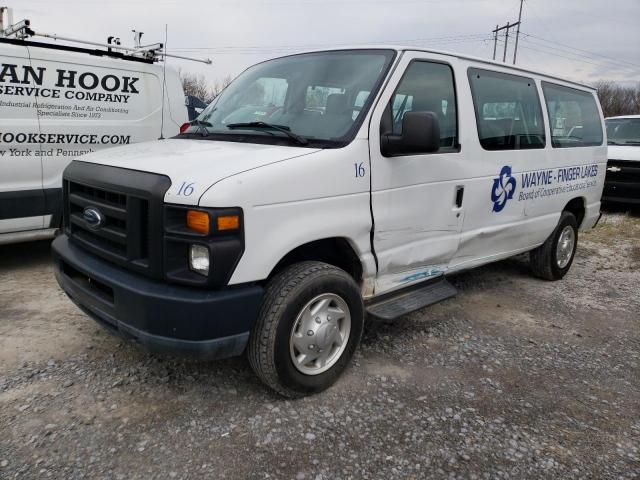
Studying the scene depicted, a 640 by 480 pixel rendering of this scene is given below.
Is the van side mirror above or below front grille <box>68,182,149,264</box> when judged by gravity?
above

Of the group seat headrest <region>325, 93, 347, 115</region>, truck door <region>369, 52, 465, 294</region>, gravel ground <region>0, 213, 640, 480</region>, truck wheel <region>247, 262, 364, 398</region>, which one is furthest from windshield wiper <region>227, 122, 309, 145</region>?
gravel ground <region>0, 213, 640, 480</region>

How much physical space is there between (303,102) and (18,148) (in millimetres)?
3190

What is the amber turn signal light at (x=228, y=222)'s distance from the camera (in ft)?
8.09

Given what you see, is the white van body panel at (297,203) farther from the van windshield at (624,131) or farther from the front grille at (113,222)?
the van windshield at (624,131)

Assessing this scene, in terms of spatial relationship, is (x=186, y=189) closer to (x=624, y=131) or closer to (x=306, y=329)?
(x=306, y=329)

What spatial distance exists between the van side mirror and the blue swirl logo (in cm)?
134

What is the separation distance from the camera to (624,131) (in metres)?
10.7

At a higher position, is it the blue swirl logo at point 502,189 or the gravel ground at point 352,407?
the blue swirl logo at point 502,189

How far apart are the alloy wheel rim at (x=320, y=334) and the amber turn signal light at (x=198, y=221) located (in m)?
0.77

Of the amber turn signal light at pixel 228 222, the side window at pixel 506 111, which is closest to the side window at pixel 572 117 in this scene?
the side window at pixel 506 111

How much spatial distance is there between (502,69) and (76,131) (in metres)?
4.21

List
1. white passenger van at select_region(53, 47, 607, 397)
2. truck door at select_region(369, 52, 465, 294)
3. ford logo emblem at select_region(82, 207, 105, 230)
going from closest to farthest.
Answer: white passenger van at select_region(53, 47, 607, 397)
ford logo emblem at select_region(82, 207, 105, 230)
truck door at select_region(369, 52, 465, 294)

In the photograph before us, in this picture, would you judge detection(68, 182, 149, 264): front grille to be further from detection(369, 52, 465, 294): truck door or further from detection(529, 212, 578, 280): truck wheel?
detection(529, 212, 578, 280): truck wheel

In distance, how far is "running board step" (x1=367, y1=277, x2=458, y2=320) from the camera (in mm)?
3433
